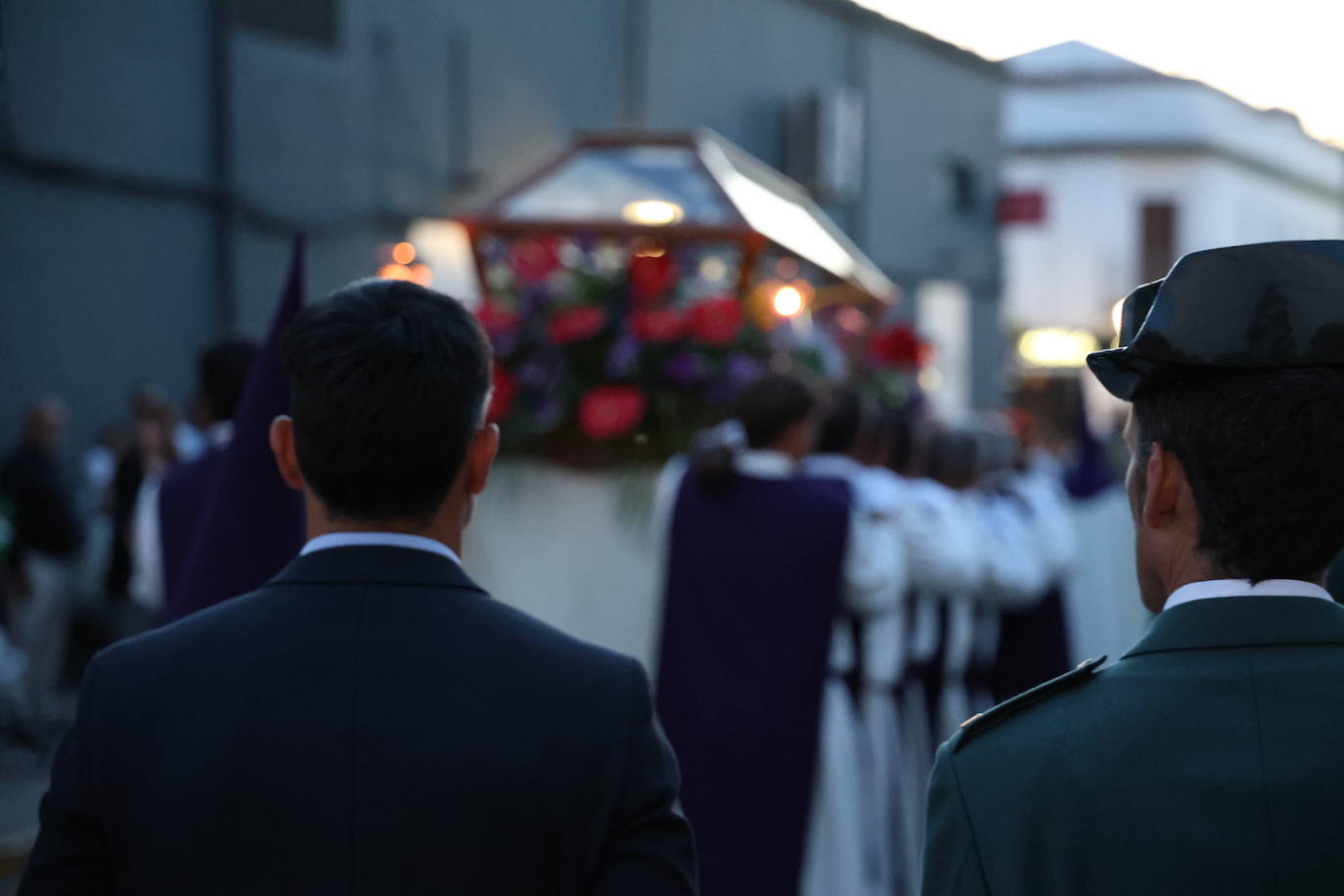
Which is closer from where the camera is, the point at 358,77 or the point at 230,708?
the point at 230,708

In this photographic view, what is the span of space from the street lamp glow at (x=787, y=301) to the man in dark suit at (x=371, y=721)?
345 centimetres

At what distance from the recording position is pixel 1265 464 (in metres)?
1.53

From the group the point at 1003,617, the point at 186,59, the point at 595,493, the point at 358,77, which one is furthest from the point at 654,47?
the point at 595,493

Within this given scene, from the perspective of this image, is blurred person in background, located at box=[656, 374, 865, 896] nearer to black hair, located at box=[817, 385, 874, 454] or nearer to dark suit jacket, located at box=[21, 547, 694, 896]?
black hair, located at box=[817, 385, 874, 454]

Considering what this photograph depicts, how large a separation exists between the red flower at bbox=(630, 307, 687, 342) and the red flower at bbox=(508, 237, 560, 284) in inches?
14.9

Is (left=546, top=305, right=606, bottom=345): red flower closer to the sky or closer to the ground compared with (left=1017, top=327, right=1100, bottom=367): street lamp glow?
closer to the sky

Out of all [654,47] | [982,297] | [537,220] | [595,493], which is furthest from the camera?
[982,297]

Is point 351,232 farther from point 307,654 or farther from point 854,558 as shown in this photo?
point 307,654

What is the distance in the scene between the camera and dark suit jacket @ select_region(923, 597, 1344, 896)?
1444 millimetres

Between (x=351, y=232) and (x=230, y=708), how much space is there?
421 inches

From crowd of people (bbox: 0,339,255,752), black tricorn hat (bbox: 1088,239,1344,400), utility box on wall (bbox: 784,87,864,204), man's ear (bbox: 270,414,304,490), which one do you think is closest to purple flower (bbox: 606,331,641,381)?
man's ear (bbox: 270,414,304,490)

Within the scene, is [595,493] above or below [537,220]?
below

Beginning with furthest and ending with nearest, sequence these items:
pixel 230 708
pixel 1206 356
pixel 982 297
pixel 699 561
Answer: pixel 982 297 → pixel 699 561 → pixel 230 708 → pixel 1206 356

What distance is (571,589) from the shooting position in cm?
498
